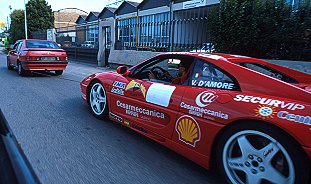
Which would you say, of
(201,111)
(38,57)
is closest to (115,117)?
(201,111)

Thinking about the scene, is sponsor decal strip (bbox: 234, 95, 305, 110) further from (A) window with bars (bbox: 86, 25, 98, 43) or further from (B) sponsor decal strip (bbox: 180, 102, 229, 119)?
(A) window with bars (bbox: 86, 25, 98, 43)

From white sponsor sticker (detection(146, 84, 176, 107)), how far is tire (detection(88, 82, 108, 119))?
3.98 feet

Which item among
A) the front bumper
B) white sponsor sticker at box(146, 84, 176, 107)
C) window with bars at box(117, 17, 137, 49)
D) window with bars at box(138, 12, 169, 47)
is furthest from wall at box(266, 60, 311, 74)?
window with bars at box(117, 17, 137, 49)

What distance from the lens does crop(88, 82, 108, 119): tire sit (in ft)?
14.1

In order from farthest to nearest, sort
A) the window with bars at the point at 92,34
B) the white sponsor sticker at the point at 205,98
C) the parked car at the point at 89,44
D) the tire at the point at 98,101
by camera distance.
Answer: the parked car at the point at 89,44, the window with bars at the point at 92,34, the tire at the point at 98,101, the white sponsor sticker at the point at 205,98

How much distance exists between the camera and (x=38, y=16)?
39.1 meters

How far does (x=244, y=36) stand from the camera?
287 inches

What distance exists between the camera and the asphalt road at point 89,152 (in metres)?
2.59

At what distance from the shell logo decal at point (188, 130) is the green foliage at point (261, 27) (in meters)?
5.35

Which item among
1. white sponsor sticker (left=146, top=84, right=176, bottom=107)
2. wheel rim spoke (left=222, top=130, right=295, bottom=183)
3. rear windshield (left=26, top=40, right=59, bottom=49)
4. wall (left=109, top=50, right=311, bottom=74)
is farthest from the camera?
wall (left=109, top=50, right=311, bottom=74)

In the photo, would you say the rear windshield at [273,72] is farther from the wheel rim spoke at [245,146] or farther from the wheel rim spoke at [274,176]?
the wheel rim spoke at [274,176]

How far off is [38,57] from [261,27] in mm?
7864

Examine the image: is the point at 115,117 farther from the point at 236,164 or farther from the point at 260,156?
the point at 260,156

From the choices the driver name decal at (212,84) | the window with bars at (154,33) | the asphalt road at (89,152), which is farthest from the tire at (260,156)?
the window with bars at (154,33)
